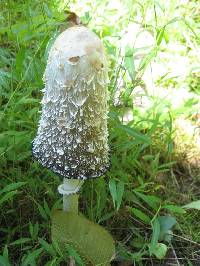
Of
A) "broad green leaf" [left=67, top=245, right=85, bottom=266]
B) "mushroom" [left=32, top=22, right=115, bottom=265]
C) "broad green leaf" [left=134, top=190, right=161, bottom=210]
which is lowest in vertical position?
"broad green leaf" [left=67, top=245, right=85, bottom=266]

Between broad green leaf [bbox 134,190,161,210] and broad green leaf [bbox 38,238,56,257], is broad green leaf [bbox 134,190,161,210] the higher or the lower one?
the higher one

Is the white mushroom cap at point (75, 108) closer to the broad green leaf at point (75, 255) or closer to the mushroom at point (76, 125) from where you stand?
the mushroom at point (76, 125)

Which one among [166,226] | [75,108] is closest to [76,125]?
[75,108]

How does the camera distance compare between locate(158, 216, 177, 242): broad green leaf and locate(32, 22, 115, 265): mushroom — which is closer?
locate(32, 22, 115, 265): mushroom

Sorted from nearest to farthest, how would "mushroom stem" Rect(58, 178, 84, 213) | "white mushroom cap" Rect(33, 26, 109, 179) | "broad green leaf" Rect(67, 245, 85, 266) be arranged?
"white mushroom cap" Rect(33, 26, 109, 179), "broad green leaf" Rect(67, 245, 85, 266), "mushroom stem" Rect(58, 178, 84, 213)

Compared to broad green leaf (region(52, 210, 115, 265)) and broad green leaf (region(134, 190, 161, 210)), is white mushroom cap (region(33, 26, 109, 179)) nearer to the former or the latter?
broad green leaf (region(52, 210, 115, 265))

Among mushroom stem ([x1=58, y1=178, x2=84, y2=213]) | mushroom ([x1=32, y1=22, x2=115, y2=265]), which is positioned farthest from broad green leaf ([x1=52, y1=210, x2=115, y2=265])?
mushroom stem ([x1=58, y1=178, x2=84, y2=213])

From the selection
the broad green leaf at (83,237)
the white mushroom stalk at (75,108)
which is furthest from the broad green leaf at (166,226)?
the white mushroom stalk at (75,108)
